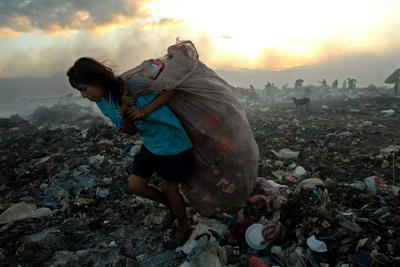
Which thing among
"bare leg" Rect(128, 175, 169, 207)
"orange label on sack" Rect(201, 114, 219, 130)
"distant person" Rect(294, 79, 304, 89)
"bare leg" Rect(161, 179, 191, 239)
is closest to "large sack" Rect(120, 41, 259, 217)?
"orange label on sack" Rect(201, 114, 219, 130)

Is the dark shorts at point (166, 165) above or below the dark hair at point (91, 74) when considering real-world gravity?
below

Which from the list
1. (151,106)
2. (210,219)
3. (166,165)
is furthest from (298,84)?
(151,106)

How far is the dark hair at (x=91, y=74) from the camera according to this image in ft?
4.51

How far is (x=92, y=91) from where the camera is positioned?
56.0 inches

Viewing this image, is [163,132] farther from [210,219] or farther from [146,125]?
[210,219]

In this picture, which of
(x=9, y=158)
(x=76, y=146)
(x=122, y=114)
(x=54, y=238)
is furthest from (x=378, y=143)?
(x=9, y=158)

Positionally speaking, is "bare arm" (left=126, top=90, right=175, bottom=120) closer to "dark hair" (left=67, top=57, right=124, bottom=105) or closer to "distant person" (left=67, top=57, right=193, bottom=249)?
"distant person" (left=67, top=57, right=193, bottom=249)

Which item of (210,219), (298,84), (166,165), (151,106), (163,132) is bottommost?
(298,84)

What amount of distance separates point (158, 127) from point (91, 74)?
0.49 m

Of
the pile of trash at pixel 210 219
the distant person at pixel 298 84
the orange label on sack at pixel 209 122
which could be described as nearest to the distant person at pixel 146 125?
the orange label on sack at pixel 209 122

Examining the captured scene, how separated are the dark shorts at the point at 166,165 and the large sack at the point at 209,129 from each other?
8 cm

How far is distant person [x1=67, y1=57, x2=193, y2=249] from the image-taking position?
1410 millimetres

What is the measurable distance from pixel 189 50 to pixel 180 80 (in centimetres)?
24

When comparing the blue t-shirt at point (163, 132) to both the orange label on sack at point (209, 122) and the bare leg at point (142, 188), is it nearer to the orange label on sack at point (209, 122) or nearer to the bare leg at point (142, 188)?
the orange label on sack at point (209, 122)
